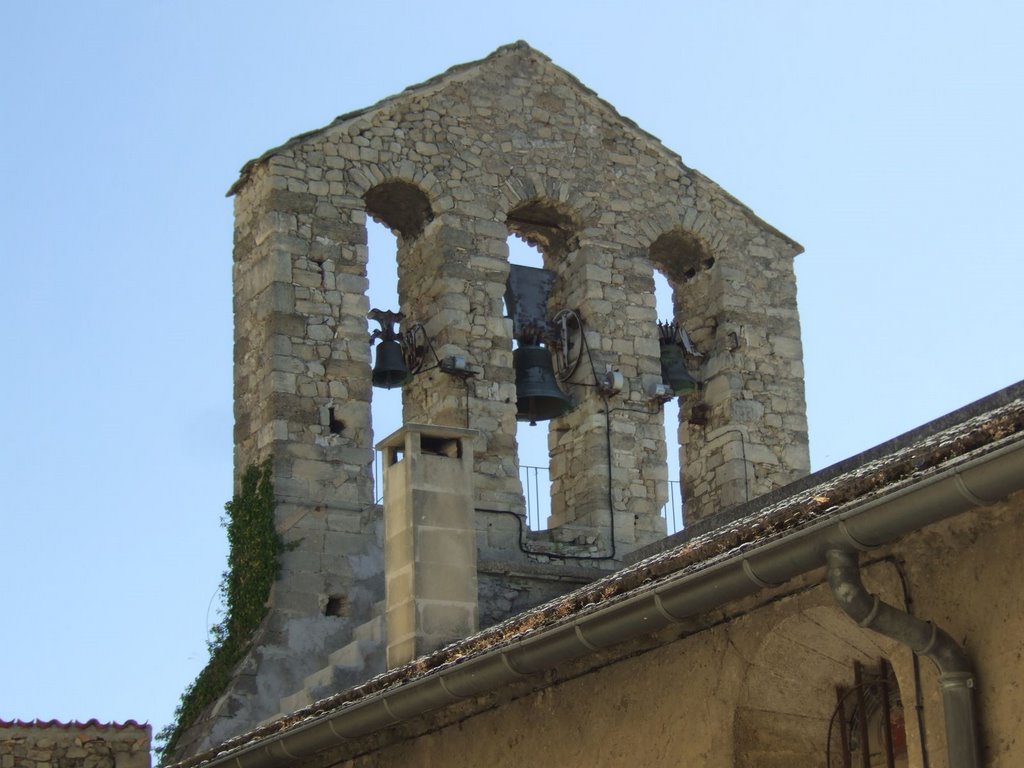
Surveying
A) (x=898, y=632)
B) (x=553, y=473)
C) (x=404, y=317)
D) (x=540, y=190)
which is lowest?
(x=898, y=632)

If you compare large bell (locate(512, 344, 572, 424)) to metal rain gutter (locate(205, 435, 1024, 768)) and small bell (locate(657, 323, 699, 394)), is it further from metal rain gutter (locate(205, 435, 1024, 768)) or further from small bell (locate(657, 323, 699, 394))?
metal rain gutter (locate(205, 435, 1024, 768))

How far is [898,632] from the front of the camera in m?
8.50

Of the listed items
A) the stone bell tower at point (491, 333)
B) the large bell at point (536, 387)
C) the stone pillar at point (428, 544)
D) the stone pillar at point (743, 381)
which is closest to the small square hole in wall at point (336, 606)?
the stone bell tower at point (491, 333)

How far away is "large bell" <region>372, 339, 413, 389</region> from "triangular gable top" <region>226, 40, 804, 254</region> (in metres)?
1.76

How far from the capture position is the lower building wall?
835cm

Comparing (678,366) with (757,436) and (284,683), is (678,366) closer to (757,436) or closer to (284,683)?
(757,436)

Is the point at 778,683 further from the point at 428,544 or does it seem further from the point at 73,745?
the point at 73,745

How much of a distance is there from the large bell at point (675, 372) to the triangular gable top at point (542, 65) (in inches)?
61.5

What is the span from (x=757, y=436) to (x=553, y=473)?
1741 mm

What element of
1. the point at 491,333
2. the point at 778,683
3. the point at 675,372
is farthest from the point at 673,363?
the point at 778,683

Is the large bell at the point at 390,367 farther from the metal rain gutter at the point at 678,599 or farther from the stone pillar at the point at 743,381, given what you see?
the metal rain gutter at the point at 678,599

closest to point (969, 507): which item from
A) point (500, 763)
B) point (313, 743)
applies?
point (500, 763)

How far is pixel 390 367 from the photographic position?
16.9 m

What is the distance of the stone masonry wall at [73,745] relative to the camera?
51.5 ft
